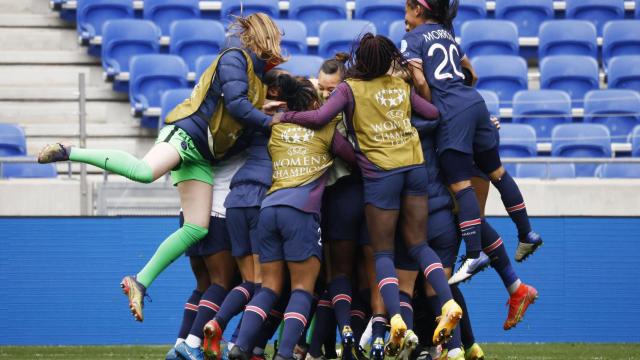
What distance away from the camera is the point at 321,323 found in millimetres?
8141

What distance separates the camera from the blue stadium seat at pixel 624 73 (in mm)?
14742

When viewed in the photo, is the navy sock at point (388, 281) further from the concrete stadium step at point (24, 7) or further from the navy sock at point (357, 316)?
the concrete stadium step at point (24, 7)

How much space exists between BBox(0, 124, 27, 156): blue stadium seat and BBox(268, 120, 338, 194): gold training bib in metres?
6.28

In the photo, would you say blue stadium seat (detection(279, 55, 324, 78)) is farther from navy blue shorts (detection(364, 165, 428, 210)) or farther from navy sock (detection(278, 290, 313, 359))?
navy sock (detection(278, 290, 313, 359))

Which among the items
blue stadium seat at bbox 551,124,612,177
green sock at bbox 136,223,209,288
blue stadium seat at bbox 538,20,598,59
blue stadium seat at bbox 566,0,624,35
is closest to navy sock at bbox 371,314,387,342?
green sock at bbox 136,223,209,288

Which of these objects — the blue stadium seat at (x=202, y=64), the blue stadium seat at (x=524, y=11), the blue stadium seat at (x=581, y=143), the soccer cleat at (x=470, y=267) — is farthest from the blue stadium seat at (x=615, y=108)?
the soccer cleat at (x=470, y=267)

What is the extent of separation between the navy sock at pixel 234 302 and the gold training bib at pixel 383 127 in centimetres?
125

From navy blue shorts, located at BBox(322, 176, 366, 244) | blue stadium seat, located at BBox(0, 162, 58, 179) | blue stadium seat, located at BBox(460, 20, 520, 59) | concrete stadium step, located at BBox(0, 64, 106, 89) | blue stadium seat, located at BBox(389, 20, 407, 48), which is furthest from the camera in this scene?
concrete stadium step, located at BBox(0, 64, 106, 89)

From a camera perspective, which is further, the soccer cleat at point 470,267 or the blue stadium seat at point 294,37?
the blue stadium seat at point 294,37

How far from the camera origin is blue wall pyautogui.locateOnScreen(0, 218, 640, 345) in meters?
11.6

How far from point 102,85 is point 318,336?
7955 millimetres

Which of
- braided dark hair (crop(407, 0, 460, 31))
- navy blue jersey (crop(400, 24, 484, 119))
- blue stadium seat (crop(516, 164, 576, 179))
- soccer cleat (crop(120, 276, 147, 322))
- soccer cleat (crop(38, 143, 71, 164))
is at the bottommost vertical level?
blue stadium seat (crop(516, 164, 576, 179))

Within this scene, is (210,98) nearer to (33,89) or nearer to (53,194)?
(53,194)

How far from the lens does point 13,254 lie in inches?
458
